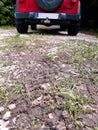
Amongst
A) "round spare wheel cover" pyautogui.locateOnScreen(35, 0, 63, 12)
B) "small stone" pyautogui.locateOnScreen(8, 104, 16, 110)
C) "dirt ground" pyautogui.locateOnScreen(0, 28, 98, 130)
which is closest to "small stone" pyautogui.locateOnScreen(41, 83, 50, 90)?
"dirt ground" pyautogui.locateOnScreen(0, 28, 98, 130)

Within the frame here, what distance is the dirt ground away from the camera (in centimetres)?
409

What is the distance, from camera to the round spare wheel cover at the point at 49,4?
9.85 metres

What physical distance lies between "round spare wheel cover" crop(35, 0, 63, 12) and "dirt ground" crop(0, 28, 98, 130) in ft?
10.8

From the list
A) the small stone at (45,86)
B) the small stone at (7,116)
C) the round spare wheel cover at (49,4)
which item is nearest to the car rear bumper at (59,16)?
the round spare wheel cover at (49,4)

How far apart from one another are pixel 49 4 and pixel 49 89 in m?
5.49

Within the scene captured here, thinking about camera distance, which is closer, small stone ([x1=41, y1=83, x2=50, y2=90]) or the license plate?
Answer: small stone ([x1=41, y1=83, x2=50, y2=90])

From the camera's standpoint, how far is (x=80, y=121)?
13.3 ft

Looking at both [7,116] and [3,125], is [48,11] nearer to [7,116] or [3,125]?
[7,116]

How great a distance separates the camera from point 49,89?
4.68 metres

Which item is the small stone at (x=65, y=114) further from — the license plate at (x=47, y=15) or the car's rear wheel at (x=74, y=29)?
the car's rear wheel at (x=74, y=29)

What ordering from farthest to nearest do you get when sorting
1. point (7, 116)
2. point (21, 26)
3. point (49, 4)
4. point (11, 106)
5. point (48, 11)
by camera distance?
1. point (21, 26)
2. point (48, 11)
3. point (49, 4)
4. point (11, 106)
5. point (7, 116)

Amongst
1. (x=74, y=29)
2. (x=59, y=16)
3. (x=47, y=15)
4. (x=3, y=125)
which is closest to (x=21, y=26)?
(x=47, y=15)

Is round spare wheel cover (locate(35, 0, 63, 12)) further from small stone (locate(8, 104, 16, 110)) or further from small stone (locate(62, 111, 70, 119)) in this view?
small stone (locate(62, 111, 70, 119))

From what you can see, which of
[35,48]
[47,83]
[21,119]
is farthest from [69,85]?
[35,48]
